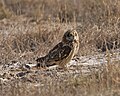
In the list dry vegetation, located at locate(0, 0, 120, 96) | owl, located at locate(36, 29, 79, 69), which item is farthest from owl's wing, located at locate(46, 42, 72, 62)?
dry vegetation, located at locate(0, 0, 120, 96)

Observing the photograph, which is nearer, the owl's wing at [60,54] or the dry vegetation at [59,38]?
the dry vegetation at [59,38]

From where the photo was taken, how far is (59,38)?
1181 centimetres

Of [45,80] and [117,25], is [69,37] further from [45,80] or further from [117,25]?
[117,25]

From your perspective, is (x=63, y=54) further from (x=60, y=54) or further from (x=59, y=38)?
(x=59, y=38)

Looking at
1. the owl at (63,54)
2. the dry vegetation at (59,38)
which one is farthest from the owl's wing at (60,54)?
the dry vegetation at (59,38)

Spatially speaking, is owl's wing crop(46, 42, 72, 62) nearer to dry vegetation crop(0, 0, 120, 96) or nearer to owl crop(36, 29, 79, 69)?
owl crop(36, 29, 79, 69)

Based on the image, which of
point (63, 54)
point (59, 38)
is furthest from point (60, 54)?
point (59, 38)

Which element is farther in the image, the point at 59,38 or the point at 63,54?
the point at 59,38

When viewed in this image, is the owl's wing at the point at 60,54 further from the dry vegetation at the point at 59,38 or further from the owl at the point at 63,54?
the dry vegetation at the point at 59,38

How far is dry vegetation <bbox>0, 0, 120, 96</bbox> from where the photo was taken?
25.6 ft

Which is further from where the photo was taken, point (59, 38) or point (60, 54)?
point (59, 38)

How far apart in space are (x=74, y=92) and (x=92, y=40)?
144 inches

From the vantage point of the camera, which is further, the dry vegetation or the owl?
the owl

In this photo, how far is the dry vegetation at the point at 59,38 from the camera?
25.6ft
